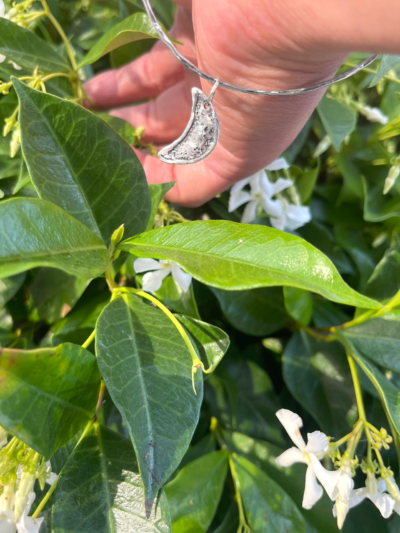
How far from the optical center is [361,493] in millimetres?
510

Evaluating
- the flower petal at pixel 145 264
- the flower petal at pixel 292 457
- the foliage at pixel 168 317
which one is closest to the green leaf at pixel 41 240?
the foliage at pixel 168 317

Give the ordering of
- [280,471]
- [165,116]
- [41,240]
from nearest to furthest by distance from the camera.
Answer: [41,240], [280,471], [165,116]

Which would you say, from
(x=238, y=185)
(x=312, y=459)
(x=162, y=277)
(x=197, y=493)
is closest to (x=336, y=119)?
(x=238, y=185)

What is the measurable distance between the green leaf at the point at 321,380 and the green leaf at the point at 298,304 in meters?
0.06

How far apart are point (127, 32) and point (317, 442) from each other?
62 centimetres

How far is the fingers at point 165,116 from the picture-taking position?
76 centimetres

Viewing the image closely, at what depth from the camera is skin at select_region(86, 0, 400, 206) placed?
33 centimetres

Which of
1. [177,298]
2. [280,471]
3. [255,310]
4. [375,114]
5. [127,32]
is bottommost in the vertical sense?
[280,471]

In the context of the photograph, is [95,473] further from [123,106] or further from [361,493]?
[123,106]

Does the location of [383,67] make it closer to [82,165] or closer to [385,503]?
[82,165]

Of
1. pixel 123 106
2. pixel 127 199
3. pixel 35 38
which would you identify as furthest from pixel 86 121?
pixel 123 106

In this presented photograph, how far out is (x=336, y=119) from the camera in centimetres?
72

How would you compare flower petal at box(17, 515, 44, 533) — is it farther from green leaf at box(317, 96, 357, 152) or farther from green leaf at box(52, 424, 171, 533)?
green leaf at box(317, 96, 357, 152)

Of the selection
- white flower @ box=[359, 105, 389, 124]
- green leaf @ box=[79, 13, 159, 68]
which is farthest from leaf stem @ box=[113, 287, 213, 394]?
white flower @ box=[359, 105, 389, 124]
